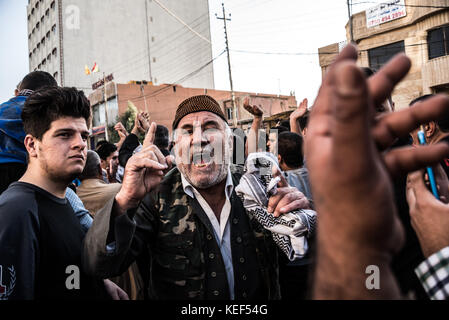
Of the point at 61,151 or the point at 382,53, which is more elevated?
the point at 382,53

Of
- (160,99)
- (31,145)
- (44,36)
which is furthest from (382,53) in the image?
(44,36)

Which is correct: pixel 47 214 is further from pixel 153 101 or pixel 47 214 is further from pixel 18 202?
pixel 153 101

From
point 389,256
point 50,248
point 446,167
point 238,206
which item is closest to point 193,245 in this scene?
point 238,206

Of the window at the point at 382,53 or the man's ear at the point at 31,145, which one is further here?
the window at the point at 382,53

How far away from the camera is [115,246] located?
1.54 metres

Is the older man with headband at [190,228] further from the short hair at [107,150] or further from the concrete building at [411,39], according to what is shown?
the concrete building at [411,39]

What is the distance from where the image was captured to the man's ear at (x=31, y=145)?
1.77 metres

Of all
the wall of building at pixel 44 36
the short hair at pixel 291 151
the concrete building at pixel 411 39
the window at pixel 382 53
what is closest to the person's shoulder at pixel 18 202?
the short hair at pixel 291 151

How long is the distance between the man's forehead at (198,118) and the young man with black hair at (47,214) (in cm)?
66

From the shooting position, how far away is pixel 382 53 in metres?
17.0

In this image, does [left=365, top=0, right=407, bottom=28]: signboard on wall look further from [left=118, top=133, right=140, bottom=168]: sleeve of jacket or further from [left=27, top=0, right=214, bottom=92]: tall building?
[left=27, top=0, right=214, bottom=92]: tall building

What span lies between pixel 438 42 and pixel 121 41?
39.2m
